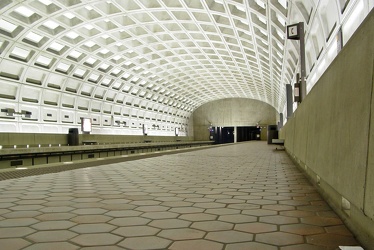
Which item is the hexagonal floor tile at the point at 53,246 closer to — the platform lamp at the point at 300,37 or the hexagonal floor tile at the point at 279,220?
the hexagonal floor tile at the point at 279,220

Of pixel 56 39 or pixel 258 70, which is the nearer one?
pixel 56 39

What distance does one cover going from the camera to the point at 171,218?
2355 mm

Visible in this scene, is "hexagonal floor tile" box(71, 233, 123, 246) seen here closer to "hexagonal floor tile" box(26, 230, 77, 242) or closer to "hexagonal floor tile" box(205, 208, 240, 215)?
"hexagonal floor tile" box(26, 230, 77, 242)

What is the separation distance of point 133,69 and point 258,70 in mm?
13023

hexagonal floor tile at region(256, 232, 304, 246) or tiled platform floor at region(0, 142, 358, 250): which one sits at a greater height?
hexagonal floor tile at region(256, 232, 304, 246)

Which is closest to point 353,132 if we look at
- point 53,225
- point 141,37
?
point 53,225

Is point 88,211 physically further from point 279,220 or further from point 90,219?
point 279,220

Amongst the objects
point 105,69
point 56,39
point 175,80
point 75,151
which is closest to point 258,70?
point 175,80

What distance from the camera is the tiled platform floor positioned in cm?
177

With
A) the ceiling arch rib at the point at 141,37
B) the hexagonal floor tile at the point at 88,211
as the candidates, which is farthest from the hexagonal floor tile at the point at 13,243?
the ceiling arch rib at the point at 141,37

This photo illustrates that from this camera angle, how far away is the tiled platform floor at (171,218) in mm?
1773

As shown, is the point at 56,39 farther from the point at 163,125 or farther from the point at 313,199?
the point at 163,125

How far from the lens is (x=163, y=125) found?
45.6 m

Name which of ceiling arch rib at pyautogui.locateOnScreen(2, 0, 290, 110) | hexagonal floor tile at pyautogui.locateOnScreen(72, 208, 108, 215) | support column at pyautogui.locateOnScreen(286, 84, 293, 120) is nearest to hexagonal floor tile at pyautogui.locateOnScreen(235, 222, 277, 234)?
hexagonal floor tile at pyautogui.locateOnScreen(72, 208, 108, 215)
